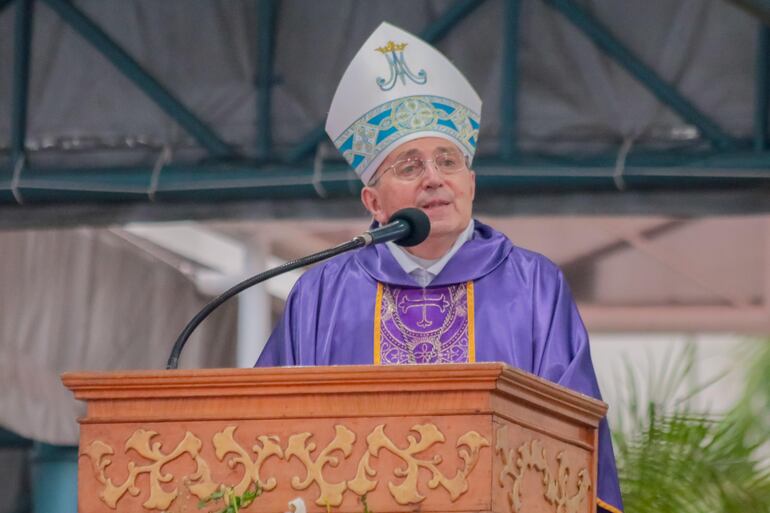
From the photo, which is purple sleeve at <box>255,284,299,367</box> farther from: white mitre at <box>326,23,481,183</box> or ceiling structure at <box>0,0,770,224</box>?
ceiling structure at <box>0,0,770,224</box>

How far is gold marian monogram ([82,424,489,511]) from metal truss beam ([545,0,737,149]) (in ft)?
10.9

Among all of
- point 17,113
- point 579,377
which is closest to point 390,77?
point 579,377

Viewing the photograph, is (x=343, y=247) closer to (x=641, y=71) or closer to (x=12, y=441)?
(x=641, y=71)

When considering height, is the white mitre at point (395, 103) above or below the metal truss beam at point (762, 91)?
below

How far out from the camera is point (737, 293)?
1345cm

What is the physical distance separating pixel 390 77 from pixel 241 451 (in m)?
1.60

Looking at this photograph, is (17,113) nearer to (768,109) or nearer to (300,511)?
(768,109)

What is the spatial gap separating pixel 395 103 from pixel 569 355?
0.85m

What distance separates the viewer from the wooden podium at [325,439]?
3586 mm

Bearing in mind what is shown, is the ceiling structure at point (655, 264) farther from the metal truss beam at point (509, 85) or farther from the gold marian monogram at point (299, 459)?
the gold marian monogram at point (299, 459)

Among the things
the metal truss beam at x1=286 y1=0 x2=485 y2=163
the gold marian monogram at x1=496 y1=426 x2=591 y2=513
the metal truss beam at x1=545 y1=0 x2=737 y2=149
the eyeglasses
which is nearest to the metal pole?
the metal truss beam at x1=286 y1=0 x2=485 y2=163

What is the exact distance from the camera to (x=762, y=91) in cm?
664

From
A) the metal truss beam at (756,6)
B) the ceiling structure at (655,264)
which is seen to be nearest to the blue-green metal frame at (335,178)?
the metal truss beam at (756,6)

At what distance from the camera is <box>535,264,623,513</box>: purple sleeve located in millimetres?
4281
